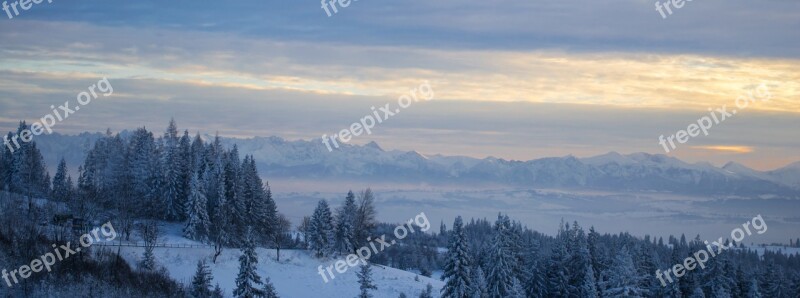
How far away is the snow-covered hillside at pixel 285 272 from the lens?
73.3 meters

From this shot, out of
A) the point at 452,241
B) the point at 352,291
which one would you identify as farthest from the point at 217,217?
the point at 452,241

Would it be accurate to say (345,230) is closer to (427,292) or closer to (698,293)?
(427,292)

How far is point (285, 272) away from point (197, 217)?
1272 centimetres

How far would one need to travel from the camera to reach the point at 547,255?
8200 cm

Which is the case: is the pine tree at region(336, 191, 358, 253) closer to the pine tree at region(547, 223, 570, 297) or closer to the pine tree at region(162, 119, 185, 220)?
the pine tree at region(162, 119, 185, 220)

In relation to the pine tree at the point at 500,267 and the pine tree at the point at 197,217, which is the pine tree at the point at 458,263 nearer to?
the pine tree at the point at 500,267

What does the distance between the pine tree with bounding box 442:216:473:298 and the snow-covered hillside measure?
1144 centimetres

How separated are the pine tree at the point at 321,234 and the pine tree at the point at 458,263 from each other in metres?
22.2

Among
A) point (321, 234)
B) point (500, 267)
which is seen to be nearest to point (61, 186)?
point (321, 234)

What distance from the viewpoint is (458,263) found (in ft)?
232

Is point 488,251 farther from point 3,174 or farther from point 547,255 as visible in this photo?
point 3,174

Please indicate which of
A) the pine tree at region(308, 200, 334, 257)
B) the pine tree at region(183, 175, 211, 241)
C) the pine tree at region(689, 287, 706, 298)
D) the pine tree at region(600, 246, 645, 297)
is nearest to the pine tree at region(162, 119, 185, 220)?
the pine tree at region(183, 175, 211, 241)

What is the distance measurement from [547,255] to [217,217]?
38640mm

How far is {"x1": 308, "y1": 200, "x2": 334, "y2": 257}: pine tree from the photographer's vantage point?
292 feet
